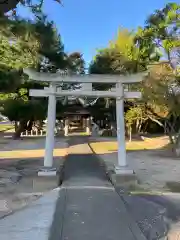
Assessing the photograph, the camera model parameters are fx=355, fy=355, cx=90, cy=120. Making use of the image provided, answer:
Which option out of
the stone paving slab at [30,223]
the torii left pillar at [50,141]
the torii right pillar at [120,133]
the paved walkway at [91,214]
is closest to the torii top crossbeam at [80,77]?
the torii right pillar at [120,133]

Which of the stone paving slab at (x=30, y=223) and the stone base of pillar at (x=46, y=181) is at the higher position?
the stone base of pillar at (x=46, y=181)

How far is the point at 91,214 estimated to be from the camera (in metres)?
6.48

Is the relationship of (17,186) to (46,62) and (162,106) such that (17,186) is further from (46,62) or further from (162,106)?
(46,62)

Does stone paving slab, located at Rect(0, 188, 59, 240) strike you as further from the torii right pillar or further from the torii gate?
the torii right pillar

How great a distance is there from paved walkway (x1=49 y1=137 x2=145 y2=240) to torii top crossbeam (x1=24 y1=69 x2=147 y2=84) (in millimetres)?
2956

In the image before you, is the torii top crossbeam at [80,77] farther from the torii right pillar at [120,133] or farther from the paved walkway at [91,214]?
the paved walkway at [91,214]

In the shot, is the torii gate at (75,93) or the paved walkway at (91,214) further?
the torii gate at (75,93)

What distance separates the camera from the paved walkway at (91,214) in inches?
211

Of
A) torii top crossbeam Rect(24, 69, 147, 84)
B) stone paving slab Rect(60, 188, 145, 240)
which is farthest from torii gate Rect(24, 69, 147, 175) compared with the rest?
stone paving slab Rect(60, 188, 145, 240)

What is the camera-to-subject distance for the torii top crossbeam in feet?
34.3

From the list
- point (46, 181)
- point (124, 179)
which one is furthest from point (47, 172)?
point (124, 179)

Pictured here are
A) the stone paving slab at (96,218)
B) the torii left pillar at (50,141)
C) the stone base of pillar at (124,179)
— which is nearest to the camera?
the stone paving slab at (96,218)

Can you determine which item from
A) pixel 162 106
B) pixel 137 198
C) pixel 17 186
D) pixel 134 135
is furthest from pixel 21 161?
pixel 134 135

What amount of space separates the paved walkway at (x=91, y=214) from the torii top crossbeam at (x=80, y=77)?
9.70 feet
